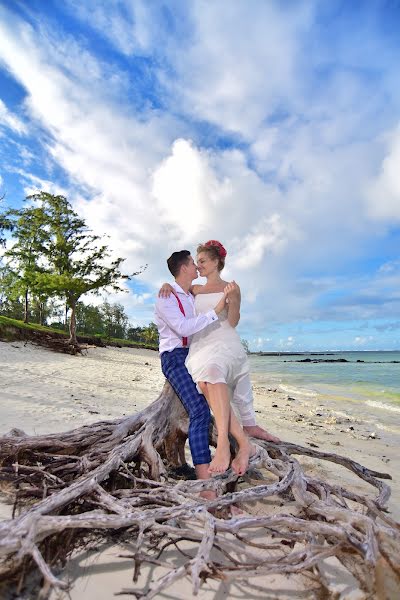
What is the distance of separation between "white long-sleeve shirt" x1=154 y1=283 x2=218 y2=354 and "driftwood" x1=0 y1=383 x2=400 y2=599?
0.80 m

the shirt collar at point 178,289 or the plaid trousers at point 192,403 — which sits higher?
the shirt collar at point 178,289

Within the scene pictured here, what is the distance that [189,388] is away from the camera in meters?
3.69

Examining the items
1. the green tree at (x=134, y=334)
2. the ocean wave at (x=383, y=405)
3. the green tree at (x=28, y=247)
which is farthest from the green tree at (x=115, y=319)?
the ocean wave at (x=383, y=405)

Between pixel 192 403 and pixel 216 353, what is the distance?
634 millimetres

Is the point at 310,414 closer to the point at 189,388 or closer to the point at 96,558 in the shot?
the point at 189,388

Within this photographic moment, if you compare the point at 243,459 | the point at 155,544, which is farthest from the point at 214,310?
the point at 155,544

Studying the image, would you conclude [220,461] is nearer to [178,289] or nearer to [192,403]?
[192,403]

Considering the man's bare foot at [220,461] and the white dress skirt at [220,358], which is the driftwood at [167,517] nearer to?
the man's bare foot at [220,461]

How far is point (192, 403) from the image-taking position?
11.9ft

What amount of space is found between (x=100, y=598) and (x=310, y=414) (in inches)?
398

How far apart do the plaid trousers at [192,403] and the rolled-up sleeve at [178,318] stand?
1.05 ft

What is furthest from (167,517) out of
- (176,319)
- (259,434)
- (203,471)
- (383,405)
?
(383,405)

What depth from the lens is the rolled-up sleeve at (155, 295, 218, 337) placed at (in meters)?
→ 3.55

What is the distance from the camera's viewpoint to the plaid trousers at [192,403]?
11.2 feet
